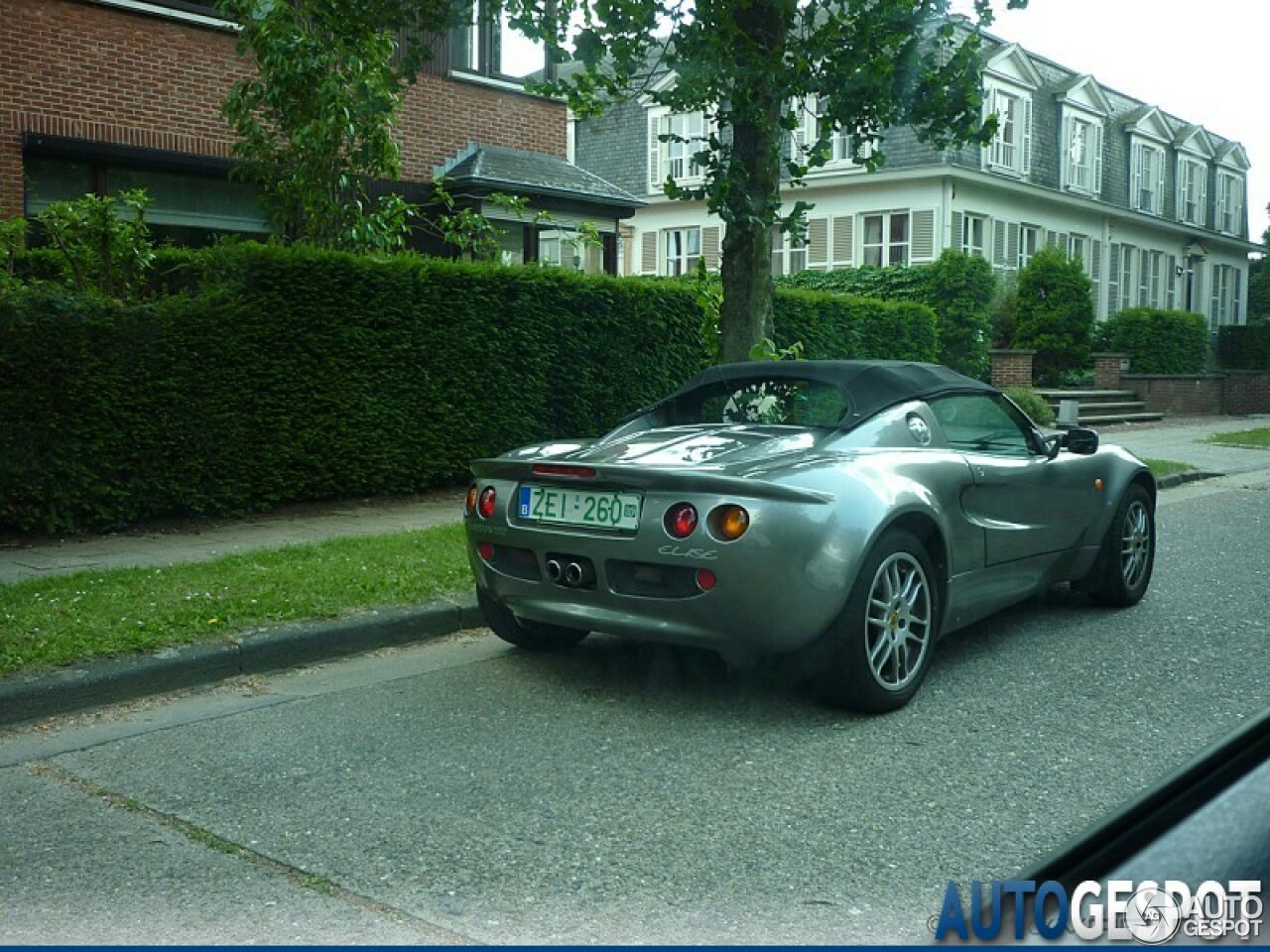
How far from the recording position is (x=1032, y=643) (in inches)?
251

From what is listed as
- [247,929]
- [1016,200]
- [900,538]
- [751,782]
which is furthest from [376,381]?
[1016,200]

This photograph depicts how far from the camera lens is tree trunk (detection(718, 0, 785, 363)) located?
9.84 metres

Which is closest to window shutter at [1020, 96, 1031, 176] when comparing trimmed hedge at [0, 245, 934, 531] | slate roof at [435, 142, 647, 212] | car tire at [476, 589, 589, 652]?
slate roof at [435, 142, 647, 212]

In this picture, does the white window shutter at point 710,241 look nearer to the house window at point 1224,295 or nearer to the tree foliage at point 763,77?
the house window at point 1224,295

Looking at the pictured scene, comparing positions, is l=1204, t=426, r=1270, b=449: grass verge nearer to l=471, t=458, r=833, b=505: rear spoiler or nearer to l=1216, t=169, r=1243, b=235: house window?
l=471, t=458, r=833, b=505: rear spoiler

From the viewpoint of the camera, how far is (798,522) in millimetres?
4844

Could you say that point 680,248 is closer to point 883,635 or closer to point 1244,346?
point 1244,346

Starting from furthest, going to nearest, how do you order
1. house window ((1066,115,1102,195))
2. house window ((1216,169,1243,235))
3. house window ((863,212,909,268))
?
house window ((1216,169,1243,235))
house window ((1066,115,1102,195))
house window ((863,212,909,268))

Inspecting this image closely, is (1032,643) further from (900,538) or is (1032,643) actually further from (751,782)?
(751,782)

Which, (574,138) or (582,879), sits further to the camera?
(574,138)

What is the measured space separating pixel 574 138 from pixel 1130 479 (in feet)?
102

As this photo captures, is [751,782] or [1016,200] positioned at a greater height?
[1016,200]

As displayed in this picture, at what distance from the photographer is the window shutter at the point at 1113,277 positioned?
38562 mm

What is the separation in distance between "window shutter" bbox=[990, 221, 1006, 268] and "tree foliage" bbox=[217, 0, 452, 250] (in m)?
23.6
